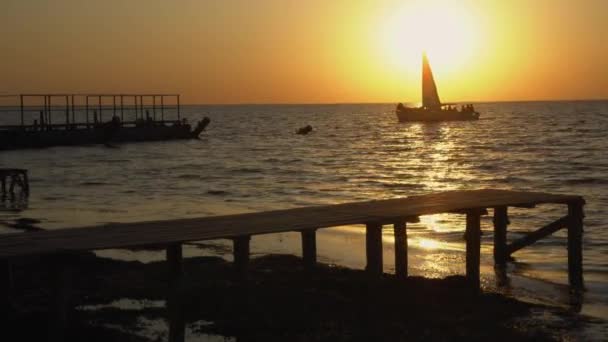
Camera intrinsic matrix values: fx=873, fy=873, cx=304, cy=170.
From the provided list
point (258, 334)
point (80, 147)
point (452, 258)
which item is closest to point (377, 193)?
point (452, 258)

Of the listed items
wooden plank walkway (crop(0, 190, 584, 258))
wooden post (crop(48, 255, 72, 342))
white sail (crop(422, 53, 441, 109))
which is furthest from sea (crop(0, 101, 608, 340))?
white sail (crop(422, 53, 441, 109))

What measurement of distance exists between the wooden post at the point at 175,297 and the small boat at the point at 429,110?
99.7m

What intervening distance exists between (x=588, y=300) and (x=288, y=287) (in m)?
5.76

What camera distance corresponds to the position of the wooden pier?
39.0 ft

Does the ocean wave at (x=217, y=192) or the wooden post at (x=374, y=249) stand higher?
the wooden post at (x=374, y=249)

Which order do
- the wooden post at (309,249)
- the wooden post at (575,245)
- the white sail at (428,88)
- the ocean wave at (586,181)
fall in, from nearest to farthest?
the wooden post at (309,249) → the wooden post at (575,245) → the ocean wave at (586,181) → the white sail at (428,88)

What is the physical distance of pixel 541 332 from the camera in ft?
43.5

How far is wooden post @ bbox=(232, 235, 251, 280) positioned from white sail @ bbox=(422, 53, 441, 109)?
99.2 metres

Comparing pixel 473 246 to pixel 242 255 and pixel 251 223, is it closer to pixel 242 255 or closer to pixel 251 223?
pixel 251 223

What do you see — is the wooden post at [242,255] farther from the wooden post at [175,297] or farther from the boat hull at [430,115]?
the boat hull at [430,115]

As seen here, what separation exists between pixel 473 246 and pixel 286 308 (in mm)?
4238

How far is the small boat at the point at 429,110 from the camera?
113500 millimetres

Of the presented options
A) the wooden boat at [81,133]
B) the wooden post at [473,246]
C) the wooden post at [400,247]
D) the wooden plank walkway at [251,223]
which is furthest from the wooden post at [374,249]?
the wooden boat at [81,133]

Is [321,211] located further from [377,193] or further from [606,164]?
[606,164]
